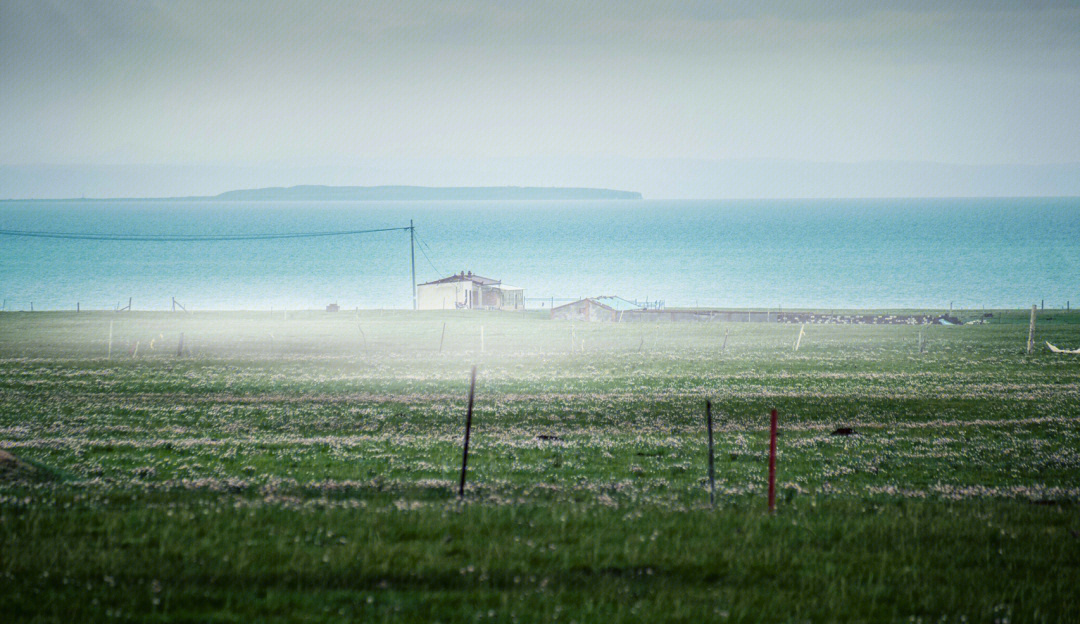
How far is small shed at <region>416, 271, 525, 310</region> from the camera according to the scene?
11200cm

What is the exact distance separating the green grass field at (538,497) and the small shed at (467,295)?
6493 cm

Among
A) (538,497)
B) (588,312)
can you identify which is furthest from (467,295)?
(538,497)

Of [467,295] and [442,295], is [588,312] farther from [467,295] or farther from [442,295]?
[442,295]

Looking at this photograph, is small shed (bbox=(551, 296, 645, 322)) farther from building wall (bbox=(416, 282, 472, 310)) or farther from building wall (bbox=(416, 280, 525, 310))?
building wall (bbox=(416, 282, 472, 310))

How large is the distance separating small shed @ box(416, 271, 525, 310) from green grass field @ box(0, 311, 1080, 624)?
64.9 m

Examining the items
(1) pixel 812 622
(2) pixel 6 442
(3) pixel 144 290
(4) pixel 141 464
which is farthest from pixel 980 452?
(3) pixel 144 290

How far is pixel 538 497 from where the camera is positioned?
17344mm

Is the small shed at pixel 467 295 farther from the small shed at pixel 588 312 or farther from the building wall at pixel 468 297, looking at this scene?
the small shed at pixel 588 312

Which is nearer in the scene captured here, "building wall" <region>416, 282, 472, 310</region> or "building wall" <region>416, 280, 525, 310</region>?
"building wall" <region>416, 280, 525, 310</region>

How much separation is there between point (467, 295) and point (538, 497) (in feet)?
314

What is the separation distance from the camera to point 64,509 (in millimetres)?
14688

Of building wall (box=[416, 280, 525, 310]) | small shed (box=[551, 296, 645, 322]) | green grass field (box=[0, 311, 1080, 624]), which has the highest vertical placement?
building wall (box=[416, 280, 525, 310])

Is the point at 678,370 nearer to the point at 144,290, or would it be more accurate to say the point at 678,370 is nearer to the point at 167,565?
the point at 167,565

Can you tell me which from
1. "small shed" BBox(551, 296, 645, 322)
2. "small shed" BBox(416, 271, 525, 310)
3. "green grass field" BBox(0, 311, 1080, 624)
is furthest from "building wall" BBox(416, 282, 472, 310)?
"green grass field" BBox(0, 311, 1080, 624)
